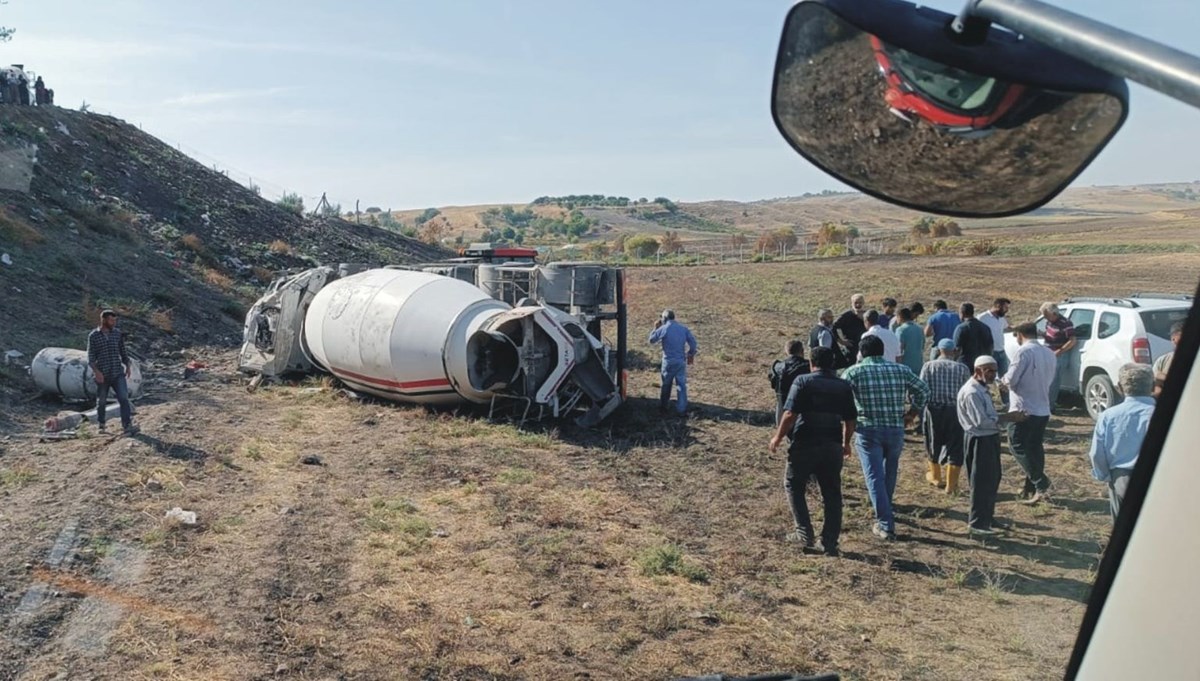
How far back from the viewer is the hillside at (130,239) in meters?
19.8

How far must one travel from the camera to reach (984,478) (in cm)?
865

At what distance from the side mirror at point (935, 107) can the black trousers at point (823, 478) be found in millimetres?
6243

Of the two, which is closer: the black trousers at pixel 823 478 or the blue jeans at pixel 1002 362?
the black trousers at pixel 823 478

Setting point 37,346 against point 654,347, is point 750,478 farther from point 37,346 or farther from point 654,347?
point 37,346

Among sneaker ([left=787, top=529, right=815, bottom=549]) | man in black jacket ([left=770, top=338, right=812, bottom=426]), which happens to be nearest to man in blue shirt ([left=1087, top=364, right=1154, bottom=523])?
sneaker ([left=787, top=529, right=815, bottom=549])

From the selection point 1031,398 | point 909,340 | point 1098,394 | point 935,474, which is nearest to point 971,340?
point 909,340

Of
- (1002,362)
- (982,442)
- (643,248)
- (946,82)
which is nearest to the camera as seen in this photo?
(946,82)

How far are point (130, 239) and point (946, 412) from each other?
24.1 metres

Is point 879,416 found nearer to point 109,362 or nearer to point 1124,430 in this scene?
point 1124,430

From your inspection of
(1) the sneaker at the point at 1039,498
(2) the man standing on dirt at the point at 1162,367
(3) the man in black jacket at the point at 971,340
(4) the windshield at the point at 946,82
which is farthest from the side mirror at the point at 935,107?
(3) the man in black jacket at the point at 971,340

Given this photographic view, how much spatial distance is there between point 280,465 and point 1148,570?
1064 cm

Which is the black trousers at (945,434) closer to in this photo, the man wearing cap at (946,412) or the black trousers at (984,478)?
the man wearing cap at (946,412)

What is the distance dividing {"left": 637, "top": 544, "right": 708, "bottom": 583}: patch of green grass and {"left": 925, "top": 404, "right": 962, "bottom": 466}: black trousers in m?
3.45

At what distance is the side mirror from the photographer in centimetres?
167
